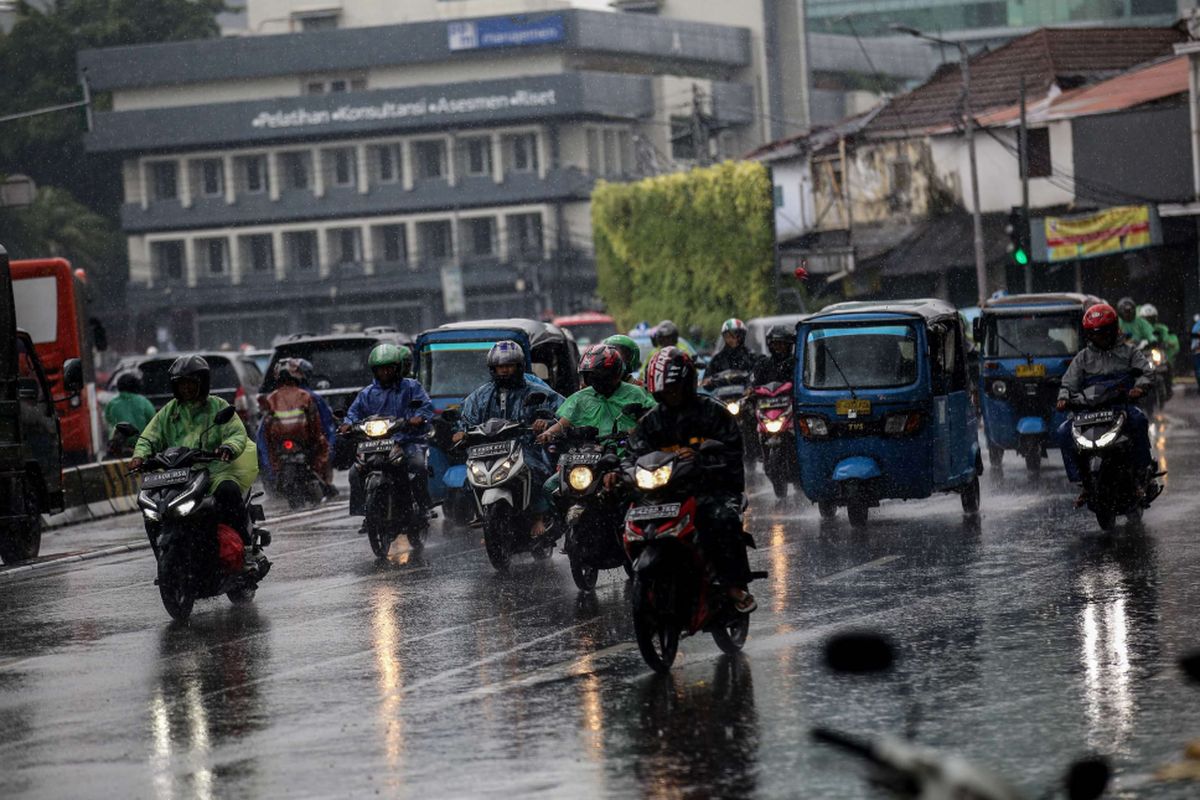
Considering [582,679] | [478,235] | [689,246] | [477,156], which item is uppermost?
[477,156]

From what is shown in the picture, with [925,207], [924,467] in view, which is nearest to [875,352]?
[924,467]

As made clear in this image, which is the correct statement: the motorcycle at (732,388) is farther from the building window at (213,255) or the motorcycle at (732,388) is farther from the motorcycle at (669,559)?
the building window at (213,255)

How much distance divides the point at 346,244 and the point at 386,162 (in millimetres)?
4228

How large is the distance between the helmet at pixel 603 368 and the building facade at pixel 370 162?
79.9m

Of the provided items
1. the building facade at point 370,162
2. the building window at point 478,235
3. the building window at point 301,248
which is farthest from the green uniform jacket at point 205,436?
the building window at point 301,248

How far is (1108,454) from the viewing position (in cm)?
1529

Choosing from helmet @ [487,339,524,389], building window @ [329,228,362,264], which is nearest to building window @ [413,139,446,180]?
building window @ [329,228,362,264]

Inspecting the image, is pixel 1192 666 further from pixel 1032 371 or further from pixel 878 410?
pixel 1032 371

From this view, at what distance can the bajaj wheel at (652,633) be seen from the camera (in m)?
9.64

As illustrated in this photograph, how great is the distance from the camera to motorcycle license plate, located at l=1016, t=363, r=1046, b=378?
73.2ft

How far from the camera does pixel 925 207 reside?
6044 cm

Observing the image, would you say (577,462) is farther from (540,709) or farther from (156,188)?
(156,188)

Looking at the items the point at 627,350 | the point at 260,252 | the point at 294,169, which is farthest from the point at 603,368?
the point at 294,169

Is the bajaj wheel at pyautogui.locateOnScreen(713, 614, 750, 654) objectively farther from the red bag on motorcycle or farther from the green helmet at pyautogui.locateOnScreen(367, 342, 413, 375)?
the green helmet at pyautogui.locateOnScreen(367, 342, 413, 375)
